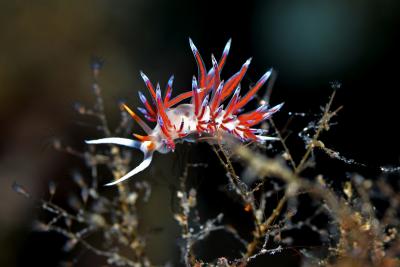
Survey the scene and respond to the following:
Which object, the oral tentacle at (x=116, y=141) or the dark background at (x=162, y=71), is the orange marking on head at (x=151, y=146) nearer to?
the oral tentacle at (x=116, y=141)

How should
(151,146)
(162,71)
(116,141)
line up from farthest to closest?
1. (162,71)
2. (151,146)
3. (116,141)

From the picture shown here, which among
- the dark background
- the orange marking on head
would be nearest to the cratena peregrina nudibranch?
the orange marking on head

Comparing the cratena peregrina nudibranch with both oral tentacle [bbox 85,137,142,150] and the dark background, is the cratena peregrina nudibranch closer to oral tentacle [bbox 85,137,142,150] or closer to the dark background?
oral tentacle [bbox 85,137,142,150]

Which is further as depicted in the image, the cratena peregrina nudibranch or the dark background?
the dark background

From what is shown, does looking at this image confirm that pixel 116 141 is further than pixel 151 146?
No

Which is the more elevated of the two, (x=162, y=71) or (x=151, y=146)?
(x=162, y=71)

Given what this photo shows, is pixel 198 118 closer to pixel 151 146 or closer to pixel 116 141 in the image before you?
pixel 151 146

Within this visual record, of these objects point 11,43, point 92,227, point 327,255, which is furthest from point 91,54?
point 327,255

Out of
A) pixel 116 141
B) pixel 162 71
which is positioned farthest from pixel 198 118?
pixel 162 71
